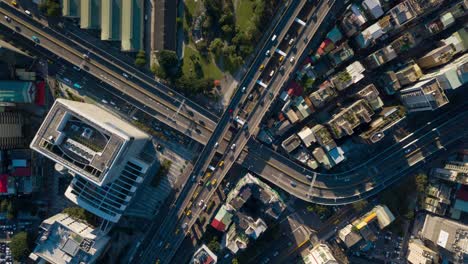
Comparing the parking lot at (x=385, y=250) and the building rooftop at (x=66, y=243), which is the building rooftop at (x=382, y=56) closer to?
the parking lot at (x=385, y=250)

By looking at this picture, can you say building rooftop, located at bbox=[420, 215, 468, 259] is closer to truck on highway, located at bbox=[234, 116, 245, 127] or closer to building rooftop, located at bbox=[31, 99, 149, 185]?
truck on highway, located at bbox=[234, 116, 245, 127]

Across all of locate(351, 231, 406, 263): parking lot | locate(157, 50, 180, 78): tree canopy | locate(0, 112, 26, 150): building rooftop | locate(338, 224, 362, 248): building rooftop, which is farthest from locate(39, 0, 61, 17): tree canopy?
locate(351, 231, 406, 263): parking lot

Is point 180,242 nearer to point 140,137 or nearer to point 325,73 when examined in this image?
point 140,137

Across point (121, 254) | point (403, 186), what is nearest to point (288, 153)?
point (403, 186)

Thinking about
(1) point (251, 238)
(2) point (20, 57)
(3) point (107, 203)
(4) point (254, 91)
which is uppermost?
(2) point (20, 57)

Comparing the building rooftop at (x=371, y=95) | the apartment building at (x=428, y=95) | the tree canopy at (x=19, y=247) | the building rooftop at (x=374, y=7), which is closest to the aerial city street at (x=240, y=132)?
the tree canopy at (x=19, y=247)

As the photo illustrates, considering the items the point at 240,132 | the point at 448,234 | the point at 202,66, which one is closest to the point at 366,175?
the point at 448,234

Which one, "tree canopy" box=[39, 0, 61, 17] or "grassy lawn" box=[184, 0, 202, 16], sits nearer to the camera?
"tree canopy" box=[39, 0, 61, 17]
